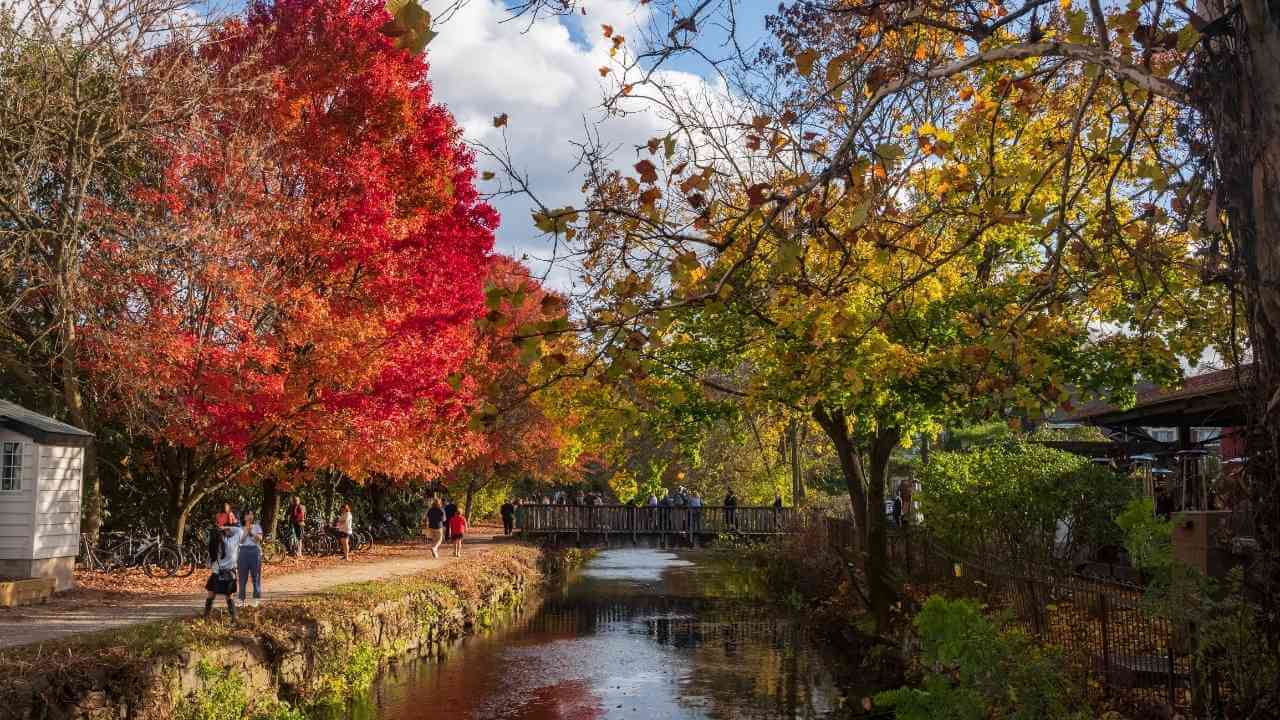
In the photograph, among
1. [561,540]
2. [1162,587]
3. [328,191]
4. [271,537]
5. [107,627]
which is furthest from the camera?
[561,540]

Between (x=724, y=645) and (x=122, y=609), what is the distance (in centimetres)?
1112

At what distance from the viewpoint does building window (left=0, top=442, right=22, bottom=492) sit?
17312mm

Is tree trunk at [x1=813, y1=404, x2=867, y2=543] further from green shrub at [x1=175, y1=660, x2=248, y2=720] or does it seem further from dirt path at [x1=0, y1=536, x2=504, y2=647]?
green shrub at [x1=175, y1=660, x2=248, y2=720]

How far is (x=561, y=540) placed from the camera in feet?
130

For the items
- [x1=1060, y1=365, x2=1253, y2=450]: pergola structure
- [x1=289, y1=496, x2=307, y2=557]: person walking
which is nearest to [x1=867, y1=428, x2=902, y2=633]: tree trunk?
[x1=1060, y1=365, x2=1253, y2=450]: pergola structure

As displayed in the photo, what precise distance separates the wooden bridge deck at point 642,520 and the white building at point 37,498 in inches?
847

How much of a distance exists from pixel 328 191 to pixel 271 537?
917 centimetres

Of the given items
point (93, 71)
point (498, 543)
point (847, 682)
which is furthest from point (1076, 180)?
point (498, 543)

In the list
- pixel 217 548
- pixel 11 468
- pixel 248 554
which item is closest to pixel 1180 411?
pixel 248 554

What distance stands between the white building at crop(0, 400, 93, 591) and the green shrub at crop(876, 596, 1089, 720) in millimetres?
13741

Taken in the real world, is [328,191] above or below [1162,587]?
above

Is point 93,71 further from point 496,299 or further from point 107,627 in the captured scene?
point 496,299

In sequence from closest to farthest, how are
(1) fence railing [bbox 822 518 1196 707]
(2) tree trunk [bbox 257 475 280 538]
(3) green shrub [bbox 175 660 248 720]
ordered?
(1) fence railing [bbox 822 518 1196 707]
(3) green shrub [bbox 175 660 248 720]
(2) tree trunk [bbox 257 475 280 538]

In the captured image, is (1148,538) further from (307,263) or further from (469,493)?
(469,493)
